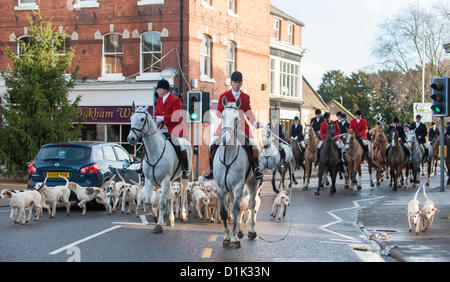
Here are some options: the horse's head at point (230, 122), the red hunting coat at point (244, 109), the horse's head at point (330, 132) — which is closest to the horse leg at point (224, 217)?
the horse's head at point (230, 122)

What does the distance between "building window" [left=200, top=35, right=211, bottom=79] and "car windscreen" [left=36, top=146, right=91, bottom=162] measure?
1610 centimetres

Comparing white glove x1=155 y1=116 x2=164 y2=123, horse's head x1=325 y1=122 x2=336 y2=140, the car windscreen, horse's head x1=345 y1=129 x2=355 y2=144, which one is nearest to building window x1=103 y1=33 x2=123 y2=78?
horse's head x1=345 y1=129 x2=355 y2=144

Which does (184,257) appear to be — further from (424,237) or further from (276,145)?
(276,145)

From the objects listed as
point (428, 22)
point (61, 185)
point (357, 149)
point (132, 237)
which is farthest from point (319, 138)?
point (428, 22)

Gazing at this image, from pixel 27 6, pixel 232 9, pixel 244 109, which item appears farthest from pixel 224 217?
pixel 27 6

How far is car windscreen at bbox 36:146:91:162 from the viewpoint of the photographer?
49.2 feet

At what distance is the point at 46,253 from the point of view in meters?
8.77

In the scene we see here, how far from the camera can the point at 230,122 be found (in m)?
9.36

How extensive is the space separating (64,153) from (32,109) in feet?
33.6

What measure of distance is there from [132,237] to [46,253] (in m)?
1.97

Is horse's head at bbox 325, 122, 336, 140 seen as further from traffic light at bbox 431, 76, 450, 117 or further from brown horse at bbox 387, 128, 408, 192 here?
traffic light at bbox 431, 76, 450, 117

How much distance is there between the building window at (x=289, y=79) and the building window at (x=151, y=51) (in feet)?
46.1

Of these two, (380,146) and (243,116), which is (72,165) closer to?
(243,116)

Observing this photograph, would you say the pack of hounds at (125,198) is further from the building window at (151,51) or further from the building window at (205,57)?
the building window at (205,57)
